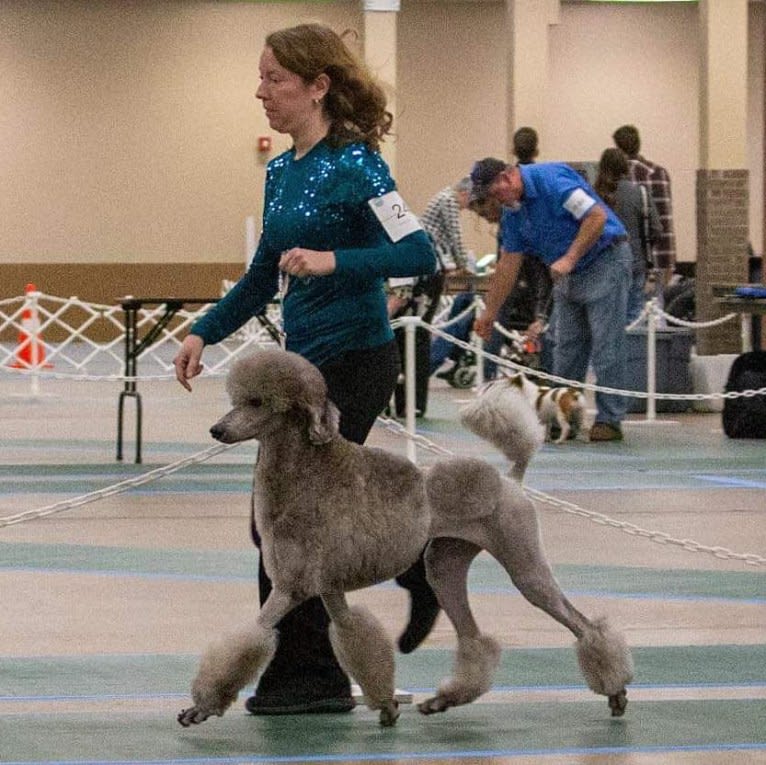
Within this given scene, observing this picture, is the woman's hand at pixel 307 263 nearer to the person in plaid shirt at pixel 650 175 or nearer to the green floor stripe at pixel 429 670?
the green floor stripe at pixel 429 670

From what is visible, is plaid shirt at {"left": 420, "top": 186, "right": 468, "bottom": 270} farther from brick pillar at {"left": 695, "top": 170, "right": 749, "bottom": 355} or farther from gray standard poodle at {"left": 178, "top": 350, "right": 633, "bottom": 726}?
gray standard poodle at {"left": 178, "top": 350, "right": 633, "bottom": 726}

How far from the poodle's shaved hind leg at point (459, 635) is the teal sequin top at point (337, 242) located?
1.61 ft

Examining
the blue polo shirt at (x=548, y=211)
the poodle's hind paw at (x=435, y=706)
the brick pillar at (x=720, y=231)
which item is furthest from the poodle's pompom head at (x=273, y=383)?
the brick pillar at (x=720, y=231)

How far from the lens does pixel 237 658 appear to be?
13.0 ft

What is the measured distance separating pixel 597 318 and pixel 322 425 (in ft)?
21.6

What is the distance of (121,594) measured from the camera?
20.3ft

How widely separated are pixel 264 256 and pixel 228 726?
1.05m

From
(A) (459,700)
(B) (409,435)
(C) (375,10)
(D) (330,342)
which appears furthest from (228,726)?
(C) (375,10)

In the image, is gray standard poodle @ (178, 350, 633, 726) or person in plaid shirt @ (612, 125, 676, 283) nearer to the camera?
gray standard poodle @ (178, 350, 633, 726)

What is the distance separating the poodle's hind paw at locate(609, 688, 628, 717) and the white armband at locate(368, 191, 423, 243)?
1.11m

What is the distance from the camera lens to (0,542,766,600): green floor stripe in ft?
20.7

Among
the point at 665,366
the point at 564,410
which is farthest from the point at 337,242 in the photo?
the point at 665,366

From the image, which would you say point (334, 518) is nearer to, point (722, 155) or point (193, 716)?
point (193, 716)

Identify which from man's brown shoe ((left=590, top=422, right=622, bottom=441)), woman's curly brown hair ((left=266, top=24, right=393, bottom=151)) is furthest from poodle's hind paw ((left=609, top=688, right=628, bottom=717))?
man's brown shoe ((left=590, top=422, right=622, bottom=441))
